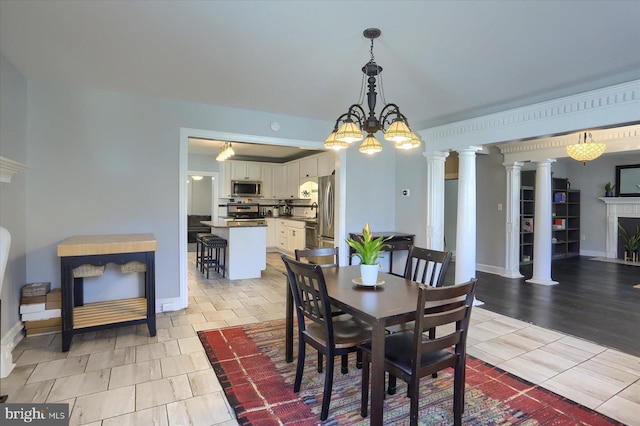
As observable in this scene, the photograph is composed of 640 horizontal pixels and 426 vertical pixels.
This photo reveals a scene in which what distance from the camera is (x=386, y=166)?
5289 mm

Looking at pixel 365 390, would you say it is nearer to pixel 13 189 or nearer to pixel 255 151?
pixel 13 189

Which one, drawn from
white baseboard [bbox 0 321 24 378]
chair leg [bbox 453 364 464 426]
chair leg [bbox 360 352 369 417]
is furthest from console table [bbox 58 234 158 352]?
chair leg [bbox 453 364 464 426]

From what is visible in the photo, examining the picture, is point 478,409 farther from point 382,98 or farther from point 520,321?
point 382,98

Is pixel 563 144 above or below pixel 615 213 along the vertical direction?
above

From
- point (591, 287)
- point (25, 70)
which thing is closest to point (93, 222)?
point (25, 70)

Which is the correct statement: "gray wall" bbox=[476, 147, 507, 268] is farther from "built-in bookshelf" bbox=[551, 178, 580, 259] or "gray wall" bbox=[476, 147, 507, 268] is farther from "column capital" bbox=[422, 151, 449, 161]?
"built-in bookshelf" bbox=[551, 178, 580, 259]

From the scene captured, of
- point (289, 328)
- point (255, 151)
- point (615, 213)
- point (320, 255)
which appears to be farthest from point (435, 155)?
point (615, 213)

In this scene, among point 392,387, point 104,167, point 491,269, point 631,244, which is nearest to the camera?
point 392,387

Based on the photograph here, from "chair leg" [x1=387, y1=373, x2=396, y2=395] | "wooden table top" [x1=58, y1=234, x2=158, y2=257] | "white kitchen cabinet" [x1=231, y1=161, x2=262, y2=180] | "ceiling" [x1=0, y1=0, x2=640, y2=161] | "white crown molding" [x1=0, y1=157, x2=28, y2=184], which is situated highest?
"ceiling" [x1=0, y1=0, x2=640, y2=161]

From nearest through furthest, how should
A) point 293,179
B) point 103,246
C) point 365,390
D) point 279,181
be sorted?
point 365,390, point 103,246, point 293,179, point 279,181

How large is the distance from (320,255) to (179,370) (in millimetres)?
1399

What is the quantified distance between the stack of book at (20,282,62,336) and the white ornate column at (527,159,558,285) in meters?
6.31

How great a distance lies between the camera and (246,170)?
842cm

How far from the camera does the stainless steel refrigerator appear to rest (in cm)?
578
